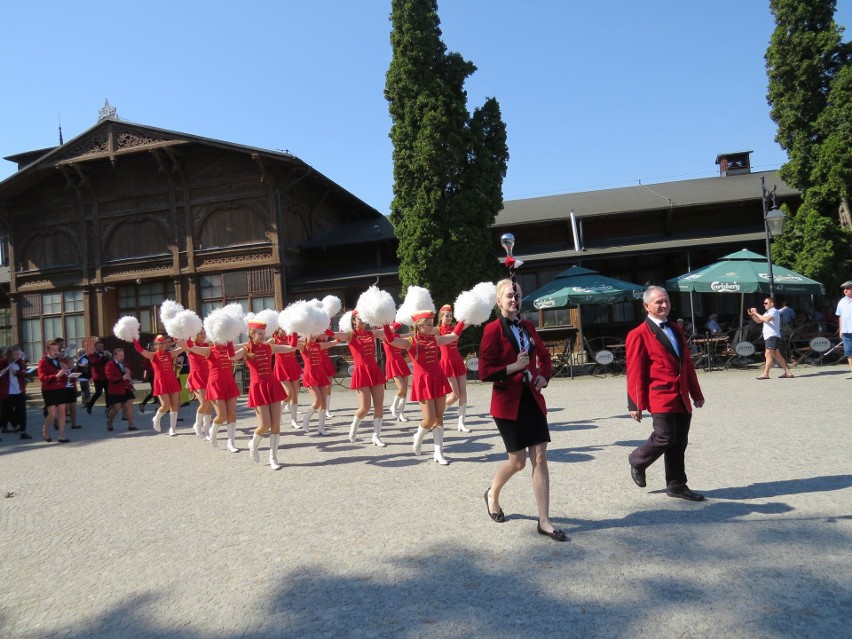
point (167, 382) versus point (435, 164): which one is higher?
point (435, 164)

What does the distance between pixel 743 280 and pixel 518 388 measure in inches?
559

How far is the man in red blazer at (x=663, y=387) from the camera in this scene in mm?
5434

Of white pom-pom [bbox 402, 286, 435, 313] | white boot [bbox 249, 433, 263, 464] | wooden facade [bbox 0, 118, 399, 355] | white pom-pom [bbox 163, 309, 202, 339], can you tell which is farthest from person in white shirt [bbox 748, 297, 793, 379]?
wooden facade [bbox 0, 118, 399, 355]

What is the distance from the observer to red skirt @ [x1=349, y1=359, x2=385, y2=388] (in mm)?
9219

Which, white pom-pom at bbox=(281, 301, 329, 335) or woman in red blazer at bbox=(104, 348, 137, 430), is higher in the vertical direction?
white pom-pom at bbox=(281, 301, 329, 335)

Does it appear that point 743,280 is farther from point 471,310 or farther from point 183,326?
point 183,326

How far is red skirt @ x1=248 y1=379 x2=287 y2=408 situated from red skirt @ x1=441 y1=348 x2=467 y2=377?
2.79m

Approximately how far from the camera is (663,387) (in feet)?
17.9

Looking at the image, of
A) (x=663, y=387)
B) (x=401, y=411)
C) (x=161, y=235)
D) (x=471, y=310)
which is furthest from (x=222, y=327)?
(x=161, y=235)

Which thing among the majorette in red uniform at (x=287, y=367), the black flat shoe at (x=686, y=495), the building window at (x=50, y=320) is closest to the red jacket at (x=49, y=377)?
the majorette in red uniform at (x=287, y=367)

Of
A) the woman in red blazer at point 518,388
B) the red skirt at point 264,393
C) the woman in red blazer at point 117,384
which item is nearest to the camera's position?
the woman in red blazer at point 518,388

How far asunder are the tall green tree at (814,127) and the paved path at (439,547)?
1266cm

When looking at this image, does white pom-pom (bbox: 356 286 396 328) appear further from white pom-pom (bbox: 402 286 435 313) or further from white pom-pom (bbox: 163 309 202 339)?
white pom-pom (bbox: 163 309 202 339)

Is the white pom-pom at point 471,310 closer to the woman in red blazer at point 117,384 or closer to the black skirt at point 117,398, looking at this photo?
the woman in red blazer at point 117,384
